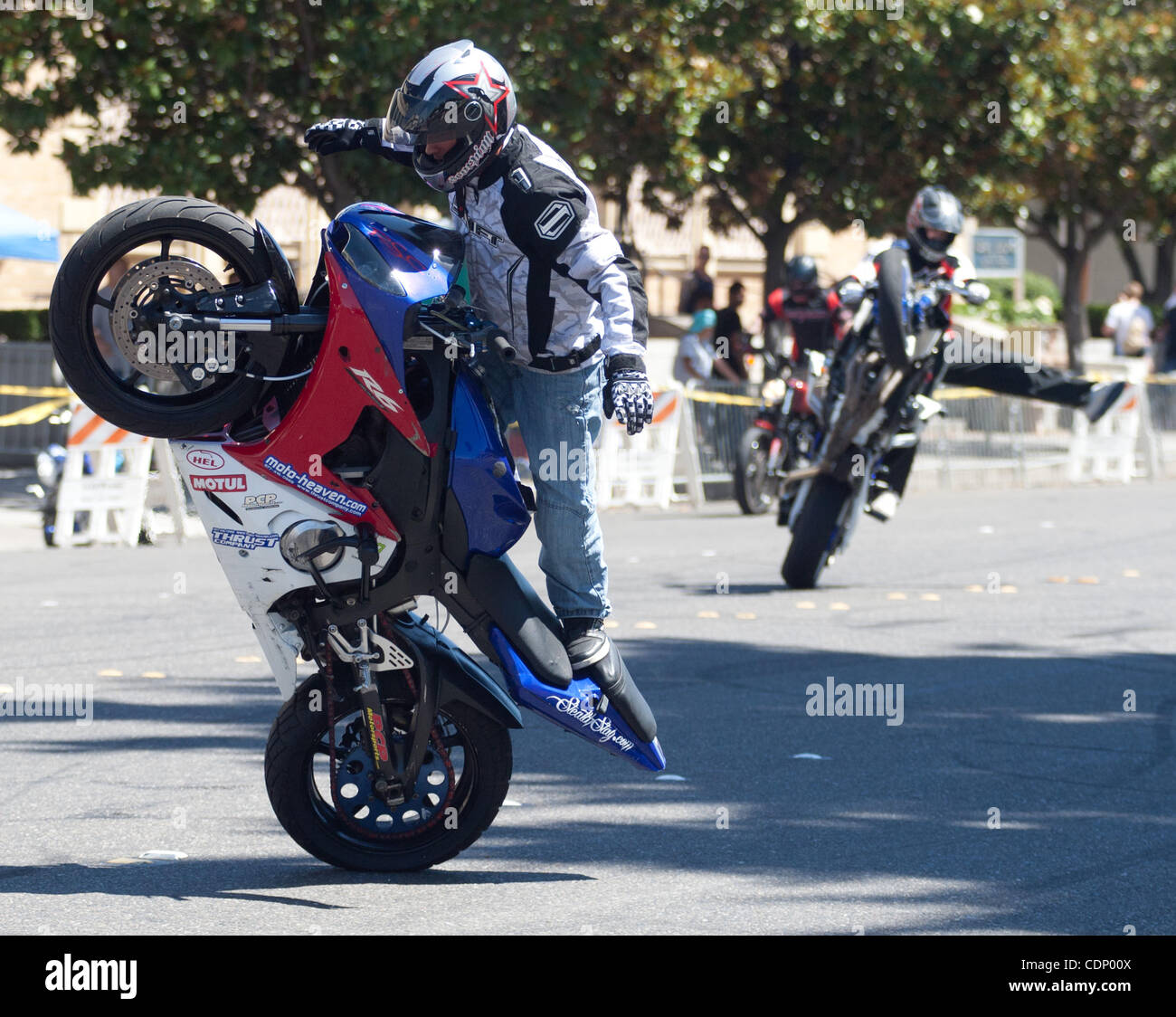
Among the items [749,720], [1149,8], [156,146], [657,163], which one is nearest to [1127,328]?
[1149,8]

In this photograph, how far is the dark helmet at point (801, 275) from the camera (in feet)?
56.7

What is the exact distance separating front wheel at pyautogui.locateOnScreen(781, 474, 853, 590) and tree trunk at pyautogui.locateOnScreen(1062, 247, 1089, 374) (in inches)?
768

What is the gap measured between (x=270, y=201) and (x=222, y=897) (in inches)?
950

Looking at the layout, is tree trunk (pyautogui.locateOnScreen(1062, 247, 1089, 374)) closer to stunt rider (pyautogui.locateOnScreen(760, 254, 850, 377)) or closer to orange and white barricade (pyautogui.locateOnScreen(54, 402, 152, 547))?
stunt rider (pyautogui.locateOnScreen(760, 254, 850, 377))

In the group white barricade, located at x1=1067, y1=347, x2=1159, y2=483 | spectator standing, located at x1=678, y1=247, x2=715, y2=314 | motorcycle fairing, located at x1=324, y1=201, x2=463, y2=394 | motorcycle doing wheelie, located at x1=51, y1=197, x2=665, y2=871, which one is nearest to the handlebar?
motorcycle doing wheelie, located at x1=51, y1=197, x2=665, y2=871

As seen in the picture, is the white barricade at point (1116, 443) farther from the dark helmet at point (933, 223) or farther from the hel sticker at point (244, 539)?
the hel sticker at point (244, 539)

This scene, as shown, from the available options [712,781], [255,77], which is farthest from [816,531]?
[255,77]

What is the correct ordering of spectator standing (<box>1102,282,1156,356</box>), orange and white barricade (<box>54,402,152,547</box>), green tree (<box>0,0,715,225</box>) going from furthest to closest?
spectator standing (<box>1102,282,1156,356</box>) < green tree (<box>0,0,715,225</box>) < orange and white barricade (<box>54,402,152,547</box>)

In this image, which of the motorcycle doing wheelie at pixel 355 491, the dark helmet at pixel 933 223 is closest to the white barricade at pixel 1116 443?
the dark helmet at pixel 933 223

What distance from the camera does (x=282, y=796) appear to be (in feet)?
16.7

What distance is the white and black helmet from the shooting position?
4941 millimetres

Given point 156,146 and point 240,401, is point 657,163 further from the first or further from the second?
point 240,401

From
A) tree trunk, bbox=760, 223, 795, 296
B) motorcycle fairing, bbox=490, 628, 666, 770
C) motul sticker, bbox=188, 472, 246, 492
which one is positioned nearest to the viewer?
motul sticker, bbox=188, 472, 246, 492

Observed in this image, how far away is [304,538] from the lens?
493 cm
